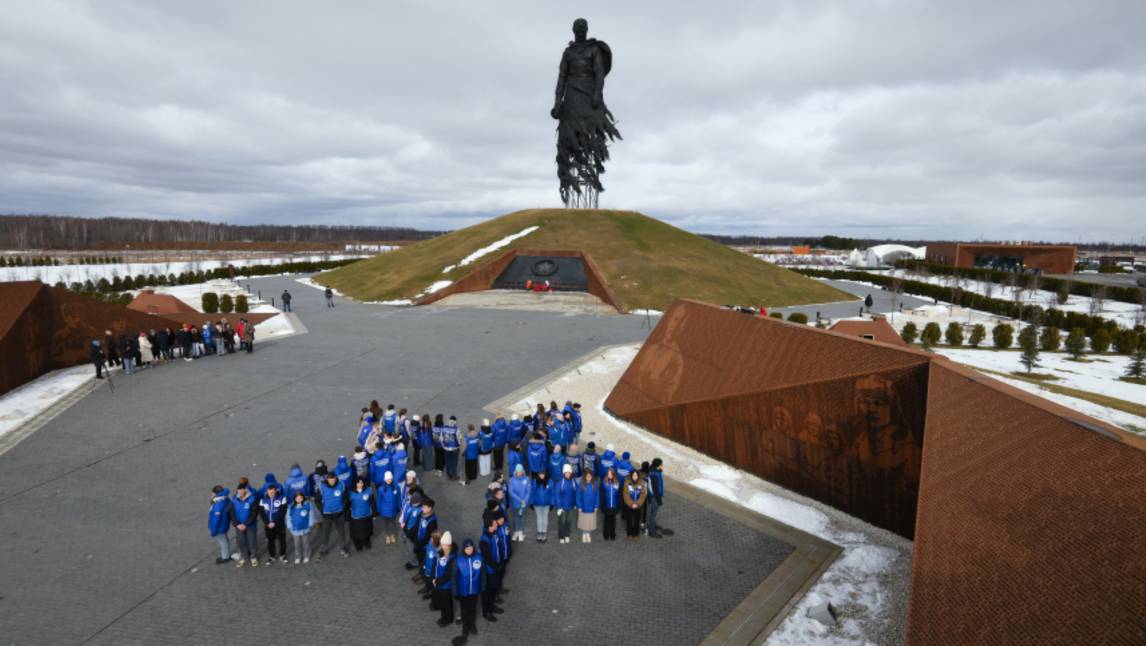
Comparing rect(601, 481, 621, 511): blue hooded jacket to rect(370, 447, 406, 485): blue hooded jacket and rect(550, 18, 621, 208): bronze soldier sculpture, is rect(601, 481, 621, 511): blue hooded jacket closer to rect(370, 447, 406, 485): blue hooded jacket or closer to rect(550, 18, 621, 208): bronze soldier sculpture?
rect(370, 447, 406, 485): blue hooded jacket

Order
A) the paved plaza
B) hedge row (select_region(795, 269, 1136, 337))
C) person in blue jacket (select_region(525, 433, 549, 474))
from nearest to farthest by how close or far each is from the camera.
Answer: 1. the paved plaza
2. person in blue jacket (select_region(525, 433, 549, 474))
3. hedge row (select_region(795, 269, 1136, 337))

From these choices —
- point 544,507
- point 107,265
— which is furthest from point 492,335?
point 107,265

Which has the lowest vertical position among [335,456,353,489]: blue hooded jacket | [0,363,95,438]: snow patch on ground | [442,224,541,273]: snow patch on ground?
[0,363,95,438]: snow patch on ground

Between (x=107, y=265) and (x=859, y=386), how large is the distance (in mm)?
93623

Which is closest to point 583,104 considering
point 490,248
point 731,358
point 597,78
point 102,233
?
point 597,78

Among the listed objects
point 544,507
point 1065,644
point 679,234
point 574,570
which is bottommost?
point 574,570

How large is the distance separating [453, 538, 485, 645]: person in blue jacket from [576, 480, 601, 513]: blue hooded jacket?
2.49 m

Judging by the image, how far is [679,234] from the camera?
Result: 51.2 metres

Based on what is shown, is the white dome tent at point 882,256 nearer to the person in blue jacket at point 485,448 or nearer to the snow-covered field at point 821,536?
the snow-covered field at point 821,536

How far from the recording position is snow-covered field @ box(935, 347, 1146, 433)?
14320 mm

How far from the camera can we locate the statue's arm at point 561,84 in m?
46.7

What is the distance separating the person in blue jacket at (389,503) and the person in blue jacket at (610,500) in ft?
11.3

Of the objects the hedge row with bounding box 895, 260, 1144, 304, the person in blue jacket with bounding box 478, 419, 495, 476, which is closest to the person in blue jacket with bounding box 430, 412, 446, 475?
the person in blue jacket with bounding box 478, 419, 495, 476

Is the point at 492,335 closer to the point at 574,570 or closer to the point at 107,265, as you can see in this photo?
the point at 574,570
